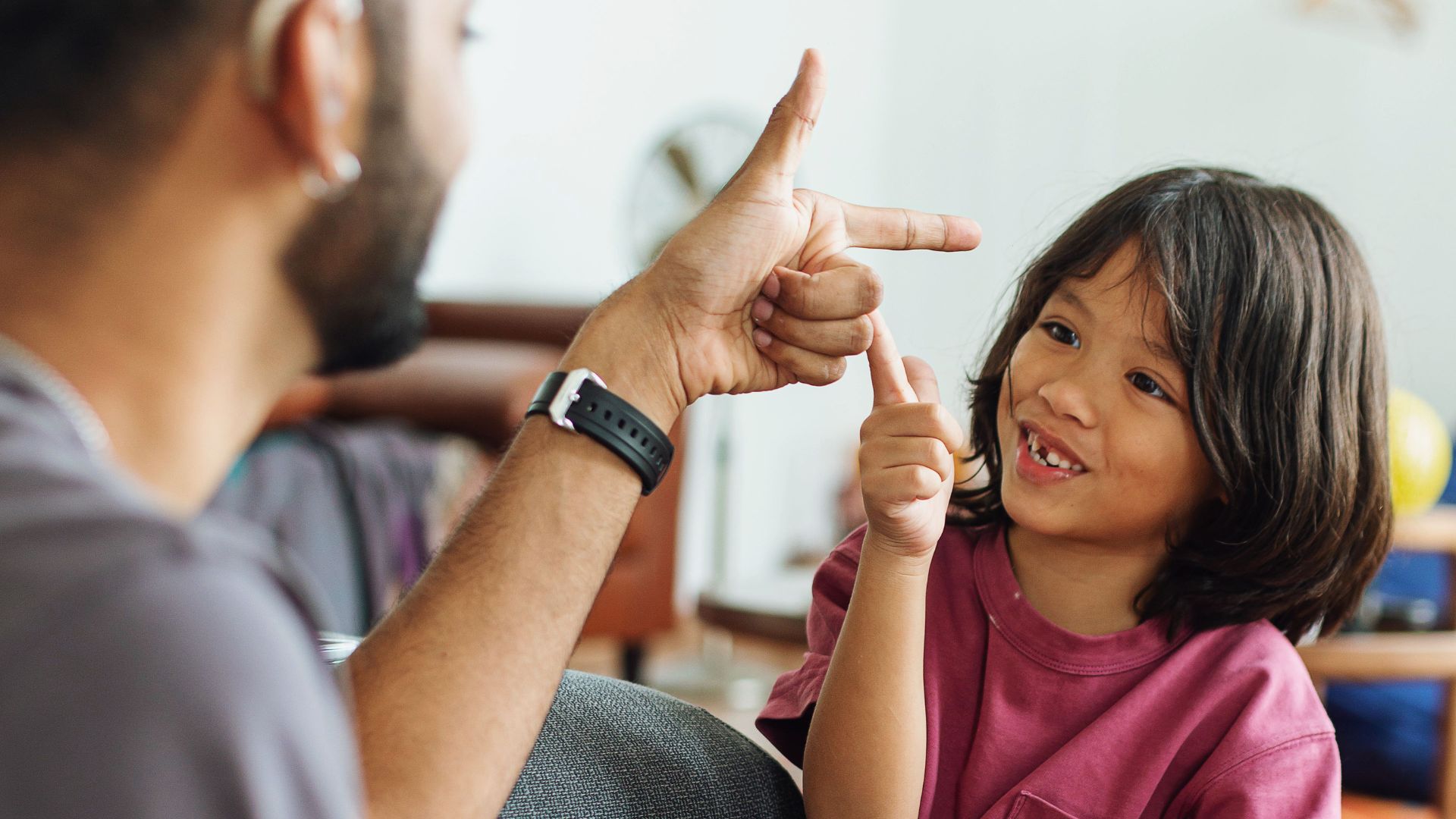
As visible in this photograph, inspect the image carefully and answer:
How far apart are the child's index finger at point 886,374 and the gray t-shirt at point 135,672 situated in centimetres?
62

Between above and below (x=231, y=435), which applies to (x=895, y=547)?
below

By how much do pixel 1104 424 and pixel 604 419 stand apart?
0.42m

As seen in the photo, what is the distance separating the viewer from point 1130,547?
1131 millimetres

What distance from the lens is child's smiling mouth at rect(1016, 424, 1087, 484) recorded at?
1.07 m

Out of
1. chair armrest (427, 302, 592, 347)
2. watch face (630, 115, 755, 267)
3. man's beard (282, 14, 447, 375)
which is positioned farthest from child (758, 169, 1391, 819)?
watch face (630, 115, 755, 267)

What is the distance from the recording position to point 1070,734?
1.06m

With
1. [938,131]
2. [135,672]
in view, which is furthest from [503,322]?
[135,672]

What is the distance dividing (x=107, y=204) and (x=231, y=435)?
133mm

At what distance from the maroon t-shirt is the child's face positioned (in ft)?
0.33

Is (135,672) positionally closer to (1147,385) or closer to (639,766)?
(639,766)

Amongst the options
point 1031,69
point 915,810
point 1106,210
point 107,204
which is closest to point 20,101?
point 107,204

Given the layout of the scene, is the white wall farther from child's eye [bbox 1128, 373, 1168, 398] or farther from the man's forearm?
the man's forearm

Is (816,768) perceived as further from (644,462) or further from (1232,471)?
(1232,471)

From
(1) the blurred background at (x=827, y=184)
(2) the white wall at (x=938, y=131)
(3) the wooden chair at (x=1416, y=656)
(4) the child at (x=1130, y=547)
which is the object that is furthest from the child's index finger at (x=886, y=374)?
(2) the white wall at (x=938, y=131)
